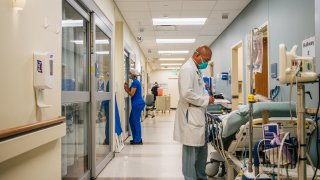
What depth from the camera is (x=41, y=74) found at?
6.47 ft

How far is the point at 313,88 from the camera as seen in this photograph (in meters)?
3.19

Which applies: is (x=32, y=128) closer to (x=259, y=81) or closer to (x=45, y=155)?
(x=45, y=155)

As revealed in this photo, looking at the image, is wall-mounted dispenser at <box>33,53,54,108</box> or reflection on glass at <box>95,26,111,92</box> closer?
wall-mounted dispenser at <box>33,53,54,108</box>

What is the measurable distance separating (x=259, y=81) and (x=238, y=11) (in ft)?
5.15

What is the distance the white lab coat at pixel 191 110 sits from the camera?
3055 millimetres

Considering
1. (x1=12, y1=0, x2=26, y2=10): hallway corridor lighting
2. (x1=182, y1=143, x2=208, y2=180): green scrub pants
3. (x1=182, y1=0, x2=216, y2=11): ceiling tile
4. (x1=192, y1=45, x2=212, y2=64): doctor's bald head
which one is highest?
(x1=182, y1=0, x2=216, y2=11): ceiling tile

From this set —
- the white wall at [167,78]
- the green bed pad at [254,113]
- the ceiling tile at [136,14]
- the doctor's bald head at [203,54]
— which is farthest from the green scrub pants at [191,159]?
the white wall at [167,78]

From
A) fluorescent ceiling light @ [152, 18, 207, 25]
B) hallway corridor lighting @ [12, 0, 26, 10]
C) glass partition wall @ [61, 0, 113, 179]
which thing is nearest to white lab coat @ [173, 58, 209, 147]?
glass partition wall @ [61, 0, 113, 179]

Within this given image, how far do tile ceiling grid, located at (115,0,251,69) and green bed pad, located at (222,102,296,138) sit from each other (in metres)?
3.08

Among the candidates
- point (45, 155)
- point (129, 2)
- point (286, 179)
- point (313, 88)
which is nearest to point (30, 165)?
point (45, 155)

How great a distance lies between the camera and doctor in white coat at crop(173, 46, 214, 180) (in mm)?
3061

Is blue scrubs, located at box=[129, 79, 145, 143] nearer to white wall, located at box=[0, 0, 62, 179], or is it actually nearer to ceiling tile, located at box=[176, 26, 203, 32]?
ceiling tile, located at box=[176, 26, 203, 32]

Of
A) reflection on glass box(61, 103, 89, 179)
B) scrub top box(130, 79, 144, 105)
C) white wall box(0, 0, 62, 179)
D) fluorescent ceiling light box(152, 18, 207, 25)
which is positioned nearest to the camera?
white wall box(0, 0, 62, 179)

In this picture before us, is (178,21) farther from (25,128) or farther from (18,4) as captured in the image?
(25,128)
